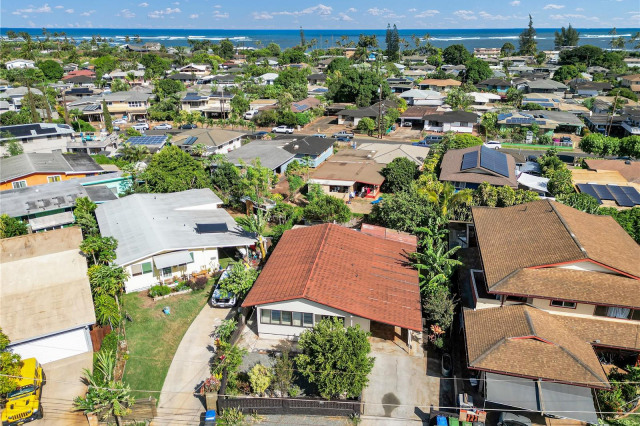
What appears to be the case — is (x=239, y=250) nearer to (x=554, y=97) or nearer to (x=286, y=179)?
(x=286, y=179)

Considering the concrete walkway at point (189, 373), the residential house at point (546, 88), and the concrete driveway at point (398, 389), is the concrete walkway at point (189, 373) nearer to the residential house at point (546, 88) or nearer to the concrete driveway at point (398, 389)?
the concrete driveway at point (398, 389)

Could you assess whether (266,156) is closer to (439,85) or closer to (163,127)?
(163,127)

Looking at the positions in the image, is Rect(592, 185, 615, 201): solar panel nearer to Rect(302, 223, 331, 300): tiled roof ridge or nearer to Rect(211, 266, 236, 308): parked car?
Rect(302, 223, 331, 300): tiled roof ridge

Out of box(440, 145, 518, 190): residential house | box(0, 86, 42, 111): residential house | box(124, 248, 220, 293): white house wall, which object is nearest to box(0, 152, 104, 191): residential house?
box(124, 248, 220, 293): white house wall

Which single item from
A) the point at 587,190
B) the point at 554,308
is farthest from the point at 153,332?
the point at 587,190

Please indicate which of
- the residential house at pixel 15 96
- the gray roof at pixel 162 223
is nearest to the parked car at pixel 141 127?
the residential house at pixel 15 96

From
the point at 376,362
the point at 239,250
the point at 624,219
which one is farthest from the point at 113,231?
the point at 624,219
